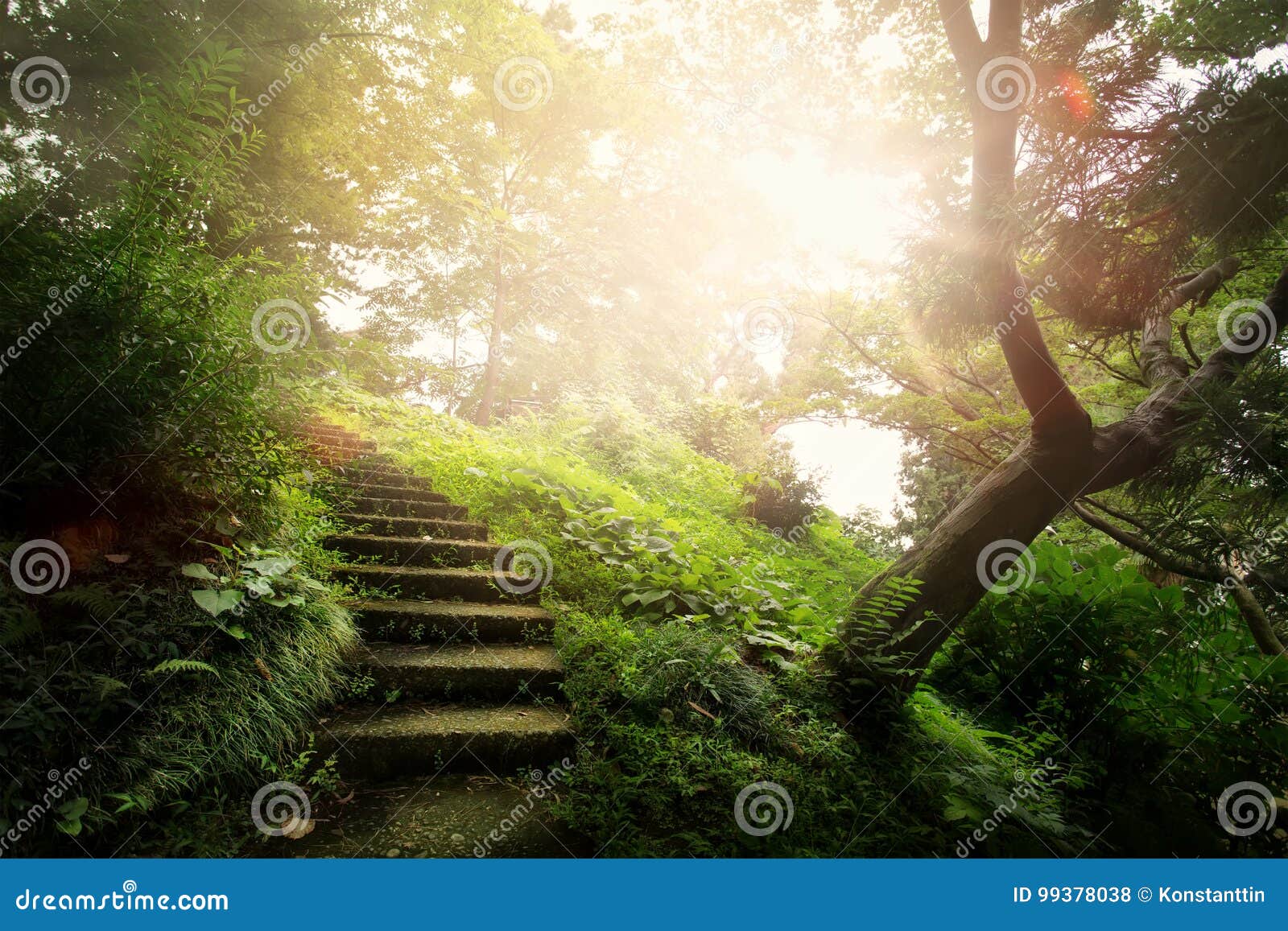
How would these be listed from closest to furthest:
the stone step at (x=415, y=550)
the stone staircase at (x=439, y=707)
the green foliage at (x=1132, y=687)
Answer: the stone staircase at (x=439, y=707) < the green foliage at (x=1132, y=687) < the stone step at (x=415, y=550)

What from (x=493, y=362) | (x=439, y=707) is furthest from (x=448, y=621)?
(x=493, y=362)

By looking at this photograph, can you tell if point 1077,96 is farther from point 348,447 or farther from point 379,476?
point 348,447

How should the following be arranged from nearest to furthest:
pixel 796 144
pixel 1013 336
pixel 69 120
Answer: pixel 1013 336 < pixel 69 120 < pixel 796 144

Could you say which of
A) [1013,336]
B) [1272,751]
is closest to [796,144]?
[1013,336]

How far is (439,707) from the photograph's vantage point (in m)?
2.94

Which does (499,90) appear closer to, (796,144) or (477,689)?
(796,144)

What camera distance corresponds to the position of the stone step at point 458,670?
3.01 meters

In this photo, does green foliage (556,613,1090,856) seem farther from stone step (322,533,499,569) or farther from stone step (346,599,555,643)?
stone step (322,533,499,569)

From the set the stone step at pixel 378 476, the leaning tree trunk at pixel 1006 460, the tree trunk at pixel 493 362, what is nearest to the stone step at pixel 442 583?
the stone step at pixel 378 476

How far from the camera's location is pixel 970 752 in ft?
10.2

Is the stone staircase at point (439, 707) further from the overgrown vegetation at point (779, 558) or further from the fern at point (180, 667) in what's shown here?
the fern at point (180, 667)

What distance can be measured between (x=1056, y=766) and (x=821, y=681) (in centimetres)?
156

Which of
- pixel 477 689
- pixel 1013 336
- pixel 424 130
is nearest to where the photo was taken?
pixel 477 689

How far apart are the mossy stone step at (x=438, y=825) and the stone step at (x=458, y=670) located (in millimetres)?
591
